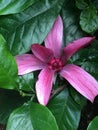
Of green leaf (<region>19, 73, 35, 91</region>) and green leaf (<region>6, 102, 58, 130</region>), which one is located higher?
green leaf (<region>19, 73, 35, 91</region>)

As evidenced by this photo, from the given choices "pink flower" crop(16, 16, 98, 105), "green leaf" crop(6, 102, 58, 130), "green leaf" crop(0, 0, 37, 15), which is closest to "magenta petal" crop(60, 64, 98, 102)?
"pink flower" crop(16, 16, 98, 105)

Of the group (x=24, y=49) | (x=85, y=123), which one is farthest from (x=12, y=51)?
(x=85, y=123)

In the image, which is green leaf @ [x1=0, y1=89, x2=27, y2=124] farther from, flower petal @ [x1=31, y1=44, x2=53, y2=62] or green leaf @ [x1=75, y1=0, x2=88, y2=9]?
green leaf @ [x1=75, y1=0, x2=88, y2=9]

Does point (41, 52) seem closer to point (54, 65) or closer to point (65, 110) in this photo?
point (54, 65)

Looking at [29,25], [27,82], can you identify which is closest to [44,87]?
[27,82]

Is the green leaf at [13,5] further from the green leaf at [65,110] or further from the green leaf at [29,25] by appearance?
the green leaf at [65,110]
